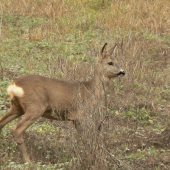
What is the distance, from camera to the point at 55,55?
9.52 metres

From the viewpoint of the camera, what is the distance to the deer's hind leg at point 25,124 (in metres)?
5.09

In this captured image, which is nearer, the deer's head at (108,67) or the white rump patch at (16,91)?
the white rump patch at (16,91)

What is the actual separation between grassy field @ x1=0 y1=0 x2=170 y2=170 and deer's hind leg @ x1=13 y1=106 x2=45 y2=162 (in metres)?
0.15

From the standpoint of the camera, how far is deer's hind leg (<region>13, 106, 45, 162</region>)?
5094 mm

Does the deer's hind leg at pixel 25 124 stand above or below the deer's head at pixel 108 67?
below

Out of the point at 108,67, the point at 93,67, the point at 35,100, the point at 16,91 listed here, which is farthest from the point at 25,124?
the point at 93,67

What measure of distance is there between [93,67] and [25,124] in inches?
114

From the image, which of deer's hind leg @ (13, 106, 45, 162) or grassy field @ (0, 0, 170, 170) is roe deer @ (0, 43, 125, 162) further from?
grassy field @ (0, 0, 170, 170)

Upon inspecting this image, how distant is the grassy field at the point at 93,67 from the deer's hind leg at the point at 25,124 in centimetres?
15

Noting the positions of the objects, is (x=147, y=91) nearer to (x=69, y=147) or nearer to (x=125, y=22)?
(x=69, y=147)

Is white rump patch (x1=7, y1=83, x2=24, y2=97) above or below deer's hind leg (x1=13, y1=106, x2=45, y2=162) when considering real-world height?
above

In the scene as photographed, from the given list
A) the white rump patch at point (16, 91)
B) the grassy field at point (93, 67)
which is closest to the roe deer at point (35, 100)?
the white rump patch at point (16, 91)

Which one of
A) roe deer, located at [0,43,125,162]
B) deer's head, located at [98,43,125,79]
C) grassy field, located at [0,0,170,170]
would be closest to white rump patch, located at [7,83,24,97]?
roe deer, located at [0,43,125,162]

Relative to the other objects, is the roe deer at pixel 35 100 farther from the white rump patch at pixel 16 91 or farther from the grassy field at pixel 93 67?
the grassy field at pixel 93 67
